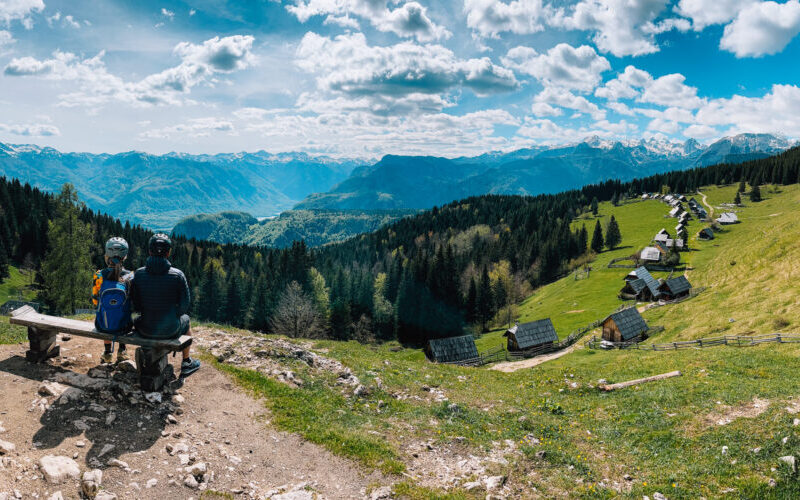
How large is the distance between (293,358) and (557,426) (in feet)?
36.5

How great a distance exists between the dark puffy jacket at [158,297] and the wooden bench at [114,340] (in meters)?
0.34

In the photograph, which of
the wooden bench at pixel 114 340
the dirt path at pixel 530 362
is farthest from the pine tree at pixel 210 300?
the wooden bench at pixel 114 340

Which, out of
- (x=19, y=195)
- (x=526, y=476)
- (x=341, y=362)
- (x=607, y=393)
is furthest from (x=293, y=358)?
(x=19, y=195)

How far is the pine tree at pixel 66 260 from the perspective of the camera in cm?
4819

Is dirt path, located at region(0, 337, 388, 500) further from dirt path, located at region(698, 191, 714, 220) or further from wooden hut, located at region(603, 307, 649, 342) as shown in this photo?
dirt path, located at region(698, 191, 714, 220)

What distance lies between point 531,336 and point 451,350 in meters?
12.0

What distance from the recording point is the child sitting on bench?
35.4 ft

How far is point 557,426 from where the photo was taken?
548 inches

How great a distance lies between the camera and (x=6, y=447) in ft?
25.1

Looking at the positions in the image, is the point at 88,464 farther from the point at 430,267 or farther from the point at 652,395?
the point at 430,267

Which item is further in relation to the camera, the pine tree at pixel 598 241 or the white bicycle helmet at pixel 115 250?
the pine tree at pixel 598 241

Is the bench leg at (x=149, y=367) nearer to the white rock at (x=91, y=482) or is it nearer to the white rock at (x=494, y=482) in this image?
the white rock at (x=91, y=482)

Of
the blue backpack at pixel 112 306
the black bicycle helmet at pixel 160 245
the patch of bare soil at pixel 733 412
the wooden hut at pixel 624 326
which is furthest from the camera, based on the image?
the wooden hut at pixel 624 326

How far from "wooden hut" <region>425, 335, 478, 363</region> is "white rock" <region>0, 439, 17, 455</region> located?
44490 mm
